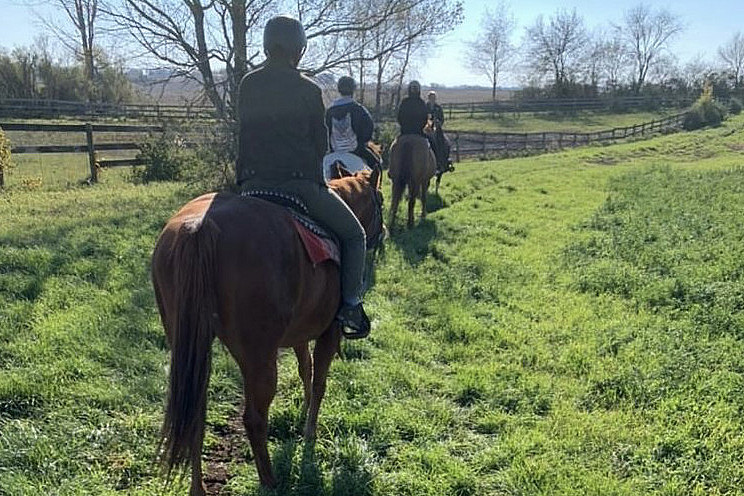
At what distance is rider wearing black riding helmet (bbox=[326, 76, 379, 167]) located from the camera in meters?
8.24

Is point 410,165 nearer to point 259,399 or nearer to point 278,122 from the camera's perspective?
point 278,122

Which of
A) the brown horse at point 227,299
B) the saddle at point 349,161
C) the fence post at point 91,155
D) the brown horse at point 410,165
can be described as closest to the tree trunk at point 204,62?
the fence post at point 91,155

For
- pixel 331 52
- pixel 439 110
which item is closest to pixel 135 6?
pixel 331 52

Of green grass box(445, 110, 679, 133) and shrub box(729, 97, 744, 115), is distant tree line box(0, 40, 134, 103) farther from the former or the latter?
shrub box(729, 97, 744, 115)

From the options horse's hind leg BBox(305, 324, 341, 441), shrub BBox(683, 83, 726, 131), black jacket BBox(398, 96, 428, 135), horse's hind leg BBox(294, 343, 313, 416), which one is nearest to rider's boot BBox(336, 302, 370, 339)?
horse's hind leg BBox(305, 324, 341, 441)

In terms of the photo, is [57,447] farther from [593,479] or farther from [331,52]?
[331,52]

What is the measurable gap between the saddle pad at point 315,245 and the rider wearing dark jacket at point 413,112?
7.78m

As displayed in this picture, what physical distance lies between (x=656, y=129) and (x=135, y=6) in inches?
1555

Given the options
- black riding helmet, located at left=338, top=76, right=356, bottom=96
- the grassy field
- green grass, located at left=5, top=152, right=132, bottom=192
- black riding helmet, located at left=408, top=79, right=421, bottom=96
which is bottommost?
the grassy field

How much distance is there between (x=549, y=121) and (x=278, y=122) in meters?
51.9

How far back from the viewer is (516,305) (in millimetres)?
6973

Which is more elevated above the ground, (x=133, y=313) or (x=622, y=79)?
(x=622, y=79)

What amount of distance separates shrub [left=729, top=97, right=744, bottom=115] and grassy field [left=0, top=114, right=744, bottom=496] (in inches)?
2183

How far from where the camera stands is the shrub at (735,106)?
5569 centimetres
